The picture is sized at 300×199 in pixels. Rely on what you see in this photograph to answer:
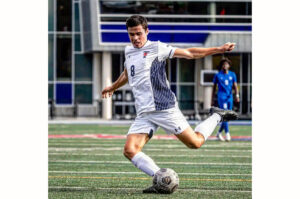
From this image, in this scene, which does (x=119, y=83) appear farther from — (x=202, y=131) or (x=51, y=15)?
(x=51, y=15)

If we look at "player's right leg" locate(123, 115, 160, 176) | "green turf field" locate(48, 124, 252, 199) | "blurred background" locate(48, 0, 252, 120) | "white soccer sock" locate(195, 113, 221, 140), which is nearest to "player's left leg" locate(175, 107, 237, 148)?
"white soccer sock" locate(195, 113, 221, 140)

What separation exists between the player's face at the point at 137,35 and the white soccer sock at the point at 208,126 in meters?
1.22

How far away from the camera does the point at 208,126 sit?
8.41 metres

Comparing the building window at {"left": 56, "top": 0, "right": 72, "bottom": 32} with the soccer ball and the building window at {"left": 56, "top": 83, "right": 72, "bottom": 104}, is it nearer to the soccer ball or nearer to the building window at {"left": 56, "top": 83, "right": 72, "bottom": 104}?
the building window at {"left": 56, "top": 83, "right": 72, "bottom": 104}

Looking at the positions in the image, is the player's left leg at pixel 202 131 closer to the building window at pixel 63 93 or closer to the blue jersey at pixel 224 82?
the blue jersey at pixel 224 82

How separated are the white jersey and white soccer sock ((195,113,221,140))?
2.06 ft

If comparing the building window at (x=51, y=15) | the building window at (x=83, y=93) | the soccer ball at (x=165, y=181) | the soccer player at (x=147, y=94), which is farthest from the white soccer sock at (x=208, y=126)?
the building window at (x=51, y=15)

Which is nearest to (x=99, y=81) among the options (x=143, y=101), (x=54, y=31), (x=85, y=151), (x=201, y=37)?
(x=54, y=31)

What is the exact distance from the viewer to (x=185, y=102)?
3841 cm

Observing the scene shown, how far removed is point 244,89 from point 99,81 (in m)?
7.46

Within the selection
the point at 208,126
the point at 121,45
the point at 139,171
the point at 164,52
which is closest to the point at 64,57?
the point at 121,45

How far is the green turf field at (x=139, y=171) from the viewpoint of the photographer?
788cm

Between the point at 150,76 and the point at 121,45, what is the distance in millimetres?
28640
